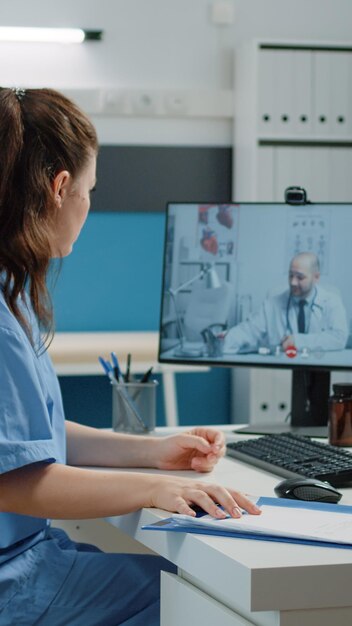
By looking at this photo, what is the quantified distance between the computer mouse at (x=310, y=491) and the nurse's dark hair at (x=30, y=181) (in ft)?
1.25

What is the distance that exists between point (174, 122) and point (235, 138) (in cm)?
25

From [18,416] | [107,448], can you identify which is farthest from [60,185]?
[107,448]

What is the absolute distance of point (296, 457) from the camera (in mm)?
→ 1626

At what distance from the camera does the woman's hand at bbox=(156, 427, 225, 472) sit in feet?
5.32

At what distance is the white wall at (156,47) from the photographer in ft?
13.4

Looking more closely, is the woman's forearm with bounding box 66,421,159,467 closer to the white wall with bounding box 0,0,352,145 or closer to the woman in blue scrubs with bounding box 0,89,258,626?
the woman in blue scrubs with bounding box 0,89,258,626

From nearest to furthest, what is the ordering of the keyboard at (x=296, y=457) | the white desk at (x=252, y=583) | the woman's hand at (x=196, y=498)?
the white desk at (x=252, y=583) → the woman's hand at (x=196, y=498) → the keyboard at (x=296, y=457)

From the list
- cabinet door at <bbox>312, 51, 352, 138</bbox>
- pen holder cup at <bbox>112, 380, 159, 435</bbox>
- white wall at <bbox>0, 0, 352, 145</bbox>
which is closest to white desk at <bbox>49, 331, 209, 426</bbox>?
white wall at <bbox>0, 0, 352, 145</bbox>

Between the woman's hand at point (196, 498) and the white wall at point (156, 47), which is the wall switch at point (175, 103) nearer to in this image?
the white wall at point (156, 47)

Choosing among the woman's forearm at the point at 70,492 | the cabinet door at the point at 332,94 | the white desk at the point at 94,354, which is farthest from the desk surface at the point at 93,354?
the woman's forearm at the point at 70,492

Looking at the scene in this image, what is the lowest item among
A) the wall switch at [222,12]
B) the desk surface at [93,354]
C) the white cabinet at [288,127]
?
the desk surface at [93,354]

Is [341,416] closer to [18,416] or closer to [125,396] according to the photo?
[125,396]

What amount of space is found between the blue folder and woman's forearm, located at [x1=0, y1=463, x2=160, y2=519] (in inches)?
3.9

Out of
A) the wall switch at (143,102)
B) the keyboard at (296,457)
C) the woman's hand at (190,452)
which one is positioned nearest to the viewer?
the keyboard at (296,457)
